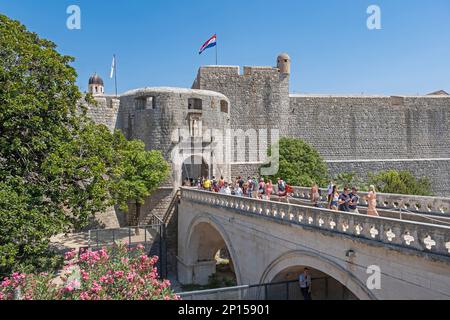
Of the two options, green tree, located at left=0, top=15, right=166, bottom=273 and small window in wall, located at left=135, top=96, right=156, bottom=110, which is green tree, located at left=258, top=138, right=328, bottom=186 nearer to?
small window in wall, located at left=135, top=96, right=156, bottom=110

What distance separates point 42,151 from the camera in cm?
1402

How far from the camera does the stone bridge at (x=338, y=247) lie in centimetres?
704

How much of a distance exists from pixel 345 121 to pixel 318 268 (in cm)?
2702

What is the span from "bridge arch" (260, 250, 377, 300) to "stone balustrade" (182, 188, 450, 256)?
0.82 m

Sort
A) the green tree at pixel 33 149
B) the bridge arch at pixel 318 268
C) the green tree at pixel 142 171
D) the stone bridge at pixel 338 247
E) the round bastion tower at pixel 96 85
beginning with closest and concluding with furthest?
the stone bridge at pixel 338 247 → the bridge arch at pixel 318 268 → the green tree at pixel 33 149 → the green tree at pixel 142 171 → the round bastion tower at pixel 96 85

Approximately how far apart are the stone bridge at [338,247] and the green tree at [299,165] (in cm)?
951

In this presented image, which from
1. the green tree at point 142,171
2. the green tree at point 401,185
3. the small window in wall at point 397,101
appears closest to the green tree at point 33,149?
the green tree at point 142,171

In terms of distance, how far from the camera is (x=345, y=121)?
34938 millimetres

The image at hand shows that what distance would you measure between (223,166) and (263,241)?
14401 millimetres

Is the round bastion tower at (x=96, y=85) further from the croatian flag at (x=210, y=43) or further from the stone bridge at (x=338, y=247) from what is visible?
the stone bridge at (x=338, y=247)

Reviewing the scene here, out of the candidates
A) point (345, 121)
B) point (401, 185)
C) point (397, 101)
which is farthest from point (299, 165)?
point (397, 101)

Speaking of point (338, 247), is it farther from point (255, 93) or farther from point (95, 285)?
point (255, 93)

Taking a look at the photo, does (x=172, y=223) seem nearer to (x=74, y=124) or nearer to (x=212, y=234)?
(x=212, y=234)
